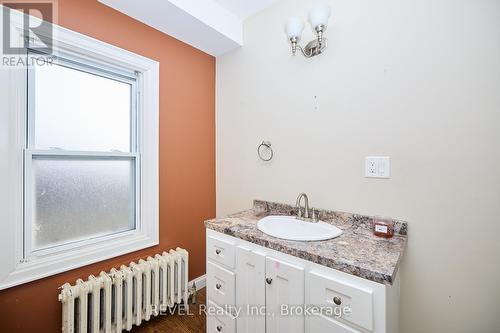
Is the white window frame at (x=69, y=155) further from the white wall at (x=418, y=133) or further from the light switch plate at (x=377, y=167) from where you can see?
the light switch plate at (x=377, y=167)

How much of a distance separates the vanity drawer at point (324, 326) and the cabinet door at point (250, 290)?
0.24 m

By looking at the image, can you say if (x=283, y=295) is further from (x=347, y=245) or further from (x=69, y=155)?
(x=69, y=155)

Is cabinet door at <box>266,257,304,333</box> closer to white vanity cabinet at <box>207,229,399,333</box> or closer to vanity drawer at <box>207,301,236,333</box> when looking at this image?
white vanity cabinet at <box>207,229,399,333</box>

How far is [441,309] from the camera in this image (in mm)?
1086

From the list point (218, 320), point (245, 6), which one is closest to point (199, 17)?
point (245, 6)

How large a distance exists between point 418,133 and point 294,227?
88 centimetres

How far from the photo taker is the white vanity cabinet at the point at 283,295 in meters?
0.80

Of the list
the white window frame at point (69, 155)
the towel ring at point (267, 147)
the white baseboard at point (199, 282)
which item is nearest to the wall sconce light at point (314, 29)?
the towel ring at point (267, 147)

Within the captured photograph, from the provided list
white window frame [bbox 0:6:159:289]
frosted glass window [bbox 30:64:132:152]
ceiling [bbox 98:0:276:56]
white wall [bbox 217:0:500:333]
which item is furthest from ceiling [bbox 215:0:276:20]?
frosted glass window [bbox 30:64:132:152]

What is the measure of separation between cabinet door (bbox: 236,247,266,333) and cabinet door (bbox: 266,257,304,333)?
36 millimetres

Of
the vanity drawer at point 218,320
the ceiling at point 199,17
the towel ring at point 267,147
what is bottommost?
the vanity drawer at point 218,320

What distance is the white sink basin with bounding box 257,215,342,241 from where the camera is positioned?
1254 millimetres

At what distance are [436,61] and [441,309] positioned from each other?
1262mm

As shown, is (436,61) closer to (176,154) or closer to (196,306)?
(176,154)
